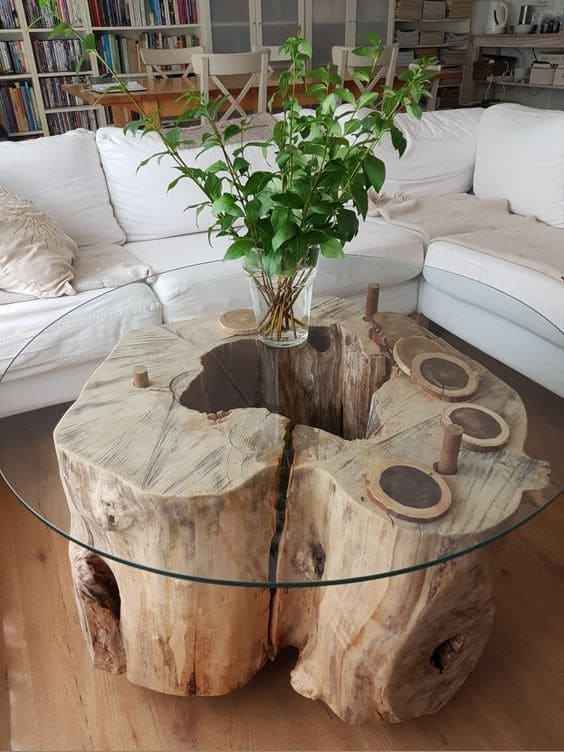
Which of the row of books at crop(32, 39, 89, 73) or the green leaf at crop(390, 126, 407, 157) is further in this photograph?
the row of books at crop(32, 39, 89, 73)

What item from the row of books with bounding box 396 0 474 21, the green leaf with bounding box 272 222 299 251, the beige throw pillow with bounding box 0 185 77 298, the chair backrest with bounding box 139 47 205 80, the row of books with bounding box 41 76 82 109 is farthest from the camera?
the row of books with bounding box 396 0 474 21

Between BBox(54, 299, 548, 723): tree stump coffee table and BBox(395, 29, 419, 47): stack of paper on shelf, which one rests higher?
BBox(395, 29, 419, 47): stack of paper on shelf

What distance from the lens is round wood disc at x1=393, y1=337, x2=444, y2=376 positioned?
113 centimetres

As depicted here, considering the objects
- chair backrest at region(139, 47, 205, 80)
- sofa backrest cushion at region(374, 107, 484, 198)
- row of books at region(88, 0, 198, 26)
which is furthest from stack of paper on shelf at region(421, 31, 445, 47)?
sofa backrest cushion at region(374, 107, 484, 198)

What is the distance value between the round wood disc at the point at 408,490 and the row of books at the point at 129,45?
3914 millimetres

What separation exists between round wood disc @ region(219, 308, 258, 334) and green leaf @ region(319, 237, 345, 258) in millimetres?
315

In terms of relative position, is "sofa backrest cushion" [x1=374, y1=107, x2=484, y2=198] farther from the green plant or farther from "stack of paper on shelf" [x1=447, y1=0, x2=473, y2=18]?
"stack of paper on shelf" [x1=447, y1=0, x2=473, y2=18]

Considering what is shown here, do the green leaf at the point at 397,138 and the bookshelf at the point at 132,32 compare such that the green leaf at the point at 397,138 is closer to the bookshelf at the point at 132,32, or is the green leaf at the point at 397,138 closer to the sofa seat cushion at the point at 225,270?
the sofa seat cushion at the point at 225,270

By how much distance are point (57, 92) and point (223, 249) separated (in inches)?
102

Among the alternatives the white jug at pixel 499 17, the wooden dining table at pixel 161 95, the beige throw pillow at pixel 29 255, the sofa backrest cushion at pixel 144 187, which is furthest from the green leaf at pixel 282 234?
the white jug at pixel 499 17

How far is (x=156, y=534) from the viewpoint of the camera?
829 millimetres

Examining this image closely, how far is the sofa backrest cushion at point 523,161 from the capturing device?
89.0 inches

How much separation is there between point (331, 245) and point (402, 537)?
18.1 inches

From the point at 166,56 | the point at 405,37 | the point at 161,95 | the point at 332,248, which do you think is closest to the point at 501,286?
the point at 332,248
